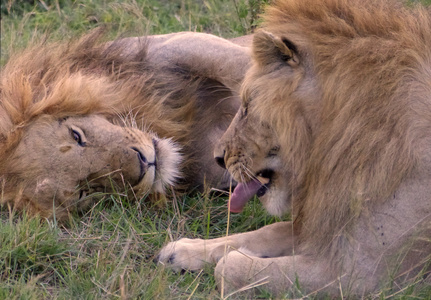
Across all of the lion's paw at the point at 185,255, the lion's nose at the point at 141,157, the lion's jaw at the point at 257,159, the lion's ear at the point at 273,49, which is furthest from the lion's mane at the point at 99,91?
the lion's ear at the point at 273,49

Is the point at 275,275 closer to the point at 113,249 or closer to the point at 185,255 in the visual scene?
the point at 185,255

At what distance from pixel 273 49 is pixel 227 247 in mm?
1001

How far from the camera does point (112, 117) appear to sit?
4.38 metres

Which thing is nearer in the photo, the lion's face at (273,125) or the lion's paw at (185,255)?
the lion's face at (273,125)

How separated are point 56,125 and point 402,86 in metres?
2.02

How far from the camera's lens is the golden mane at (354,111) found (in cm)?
295

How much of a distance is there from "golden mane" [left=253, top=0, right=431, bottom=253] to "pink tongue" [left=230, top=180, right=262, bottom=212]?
37cm

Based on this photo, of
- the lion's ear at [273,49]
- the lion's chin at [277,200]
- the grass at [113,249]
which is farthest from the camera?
the lion's chin at [277,200]

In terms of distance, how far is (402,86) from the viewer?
3.00m

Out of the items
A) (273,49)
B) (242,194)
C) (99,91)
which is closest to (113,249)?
(242,194)

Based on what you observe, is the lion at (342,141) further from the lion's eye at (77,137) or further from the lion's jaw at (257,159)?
the lion's eye at (77,137)

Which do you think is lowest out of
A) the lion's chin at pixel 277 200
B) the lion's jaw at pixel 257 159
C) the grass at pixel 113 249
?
the grass at pixel 113 249

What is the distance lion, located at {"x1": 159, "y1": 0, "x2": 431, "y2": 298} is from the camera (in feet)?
9.61

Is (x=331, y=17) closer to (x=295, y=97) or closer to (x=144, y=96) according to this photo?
(x=295, y=97)
